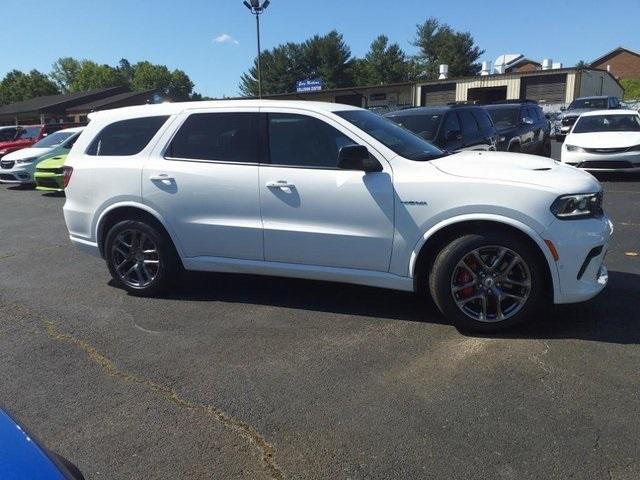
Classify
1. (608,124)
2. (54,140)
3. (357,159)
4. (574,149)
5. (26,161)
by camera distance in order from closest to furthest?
(357,159)
(574,149)
(608,124)
(26,161)
(54,140)

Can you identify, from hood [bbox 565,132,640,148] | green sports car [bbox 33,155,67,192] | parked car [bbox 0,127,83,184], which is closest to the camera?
hood [bbox 565,132,640,148]

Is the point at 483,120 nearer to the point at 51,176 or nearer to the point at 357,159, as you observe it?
the point at 357,159

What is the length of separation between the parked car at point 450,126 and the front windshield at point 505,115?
7.92 feet

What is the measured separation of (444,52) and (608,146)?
76.0 m

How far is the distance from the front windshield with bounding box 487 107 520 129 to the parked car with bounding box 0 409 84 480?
12140 millimetres

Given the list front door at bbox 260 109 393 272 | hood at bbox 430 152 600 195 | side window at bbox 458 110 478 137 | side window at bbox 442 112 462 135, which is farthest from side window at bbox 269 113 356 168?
side window at bbox 458 110 478 137

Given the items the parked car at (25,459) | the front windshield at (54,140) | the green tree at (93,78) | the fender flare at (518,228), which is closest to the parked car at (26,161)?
the front windshield at (54,140)

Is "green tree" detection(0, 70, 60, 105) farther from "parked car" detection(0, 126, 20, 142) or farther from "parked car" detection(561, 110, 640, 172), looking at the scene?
"parked car" detection(561, 110, 640, 172)

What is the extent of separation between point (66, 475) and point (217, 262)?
334cm

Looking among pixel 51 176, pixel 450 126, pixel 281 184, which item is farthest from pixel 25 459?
pixel 51 176

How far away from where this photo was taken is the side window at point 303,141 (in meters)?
4.56

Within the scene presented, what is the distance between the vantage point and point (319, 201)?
176 inches

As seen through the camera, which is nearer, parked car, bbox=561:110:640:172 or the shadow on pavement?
the shadow on pavement

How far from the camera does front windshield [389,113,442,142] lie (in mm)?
9047
